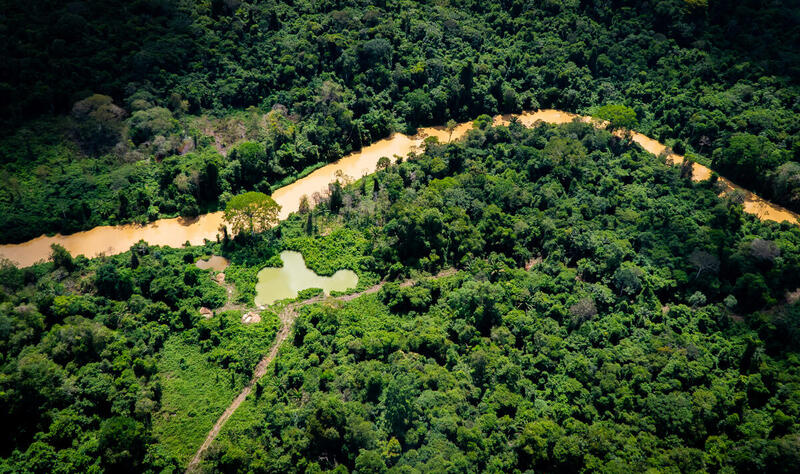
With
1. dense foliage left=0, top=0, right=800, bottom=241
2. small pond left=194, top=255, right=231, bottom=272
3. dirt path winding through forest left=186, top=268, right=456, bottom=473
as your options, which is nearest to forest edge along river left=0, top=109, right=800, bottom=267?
dense foliage left=0, top=0, right=800, bottom=241

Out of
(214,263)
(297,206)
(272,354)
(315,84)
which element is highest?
(315,84)

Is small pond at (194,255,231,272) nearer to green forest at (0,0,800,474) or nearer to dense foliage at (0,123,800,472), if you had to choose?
dense foliage at (0,123,800,472)

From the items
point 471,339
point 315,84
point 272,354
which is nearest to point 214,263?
point 272,354

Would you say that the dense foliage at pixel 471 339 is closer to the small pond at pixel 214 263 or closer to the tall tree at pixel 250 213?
the small pond at pixel 214 263

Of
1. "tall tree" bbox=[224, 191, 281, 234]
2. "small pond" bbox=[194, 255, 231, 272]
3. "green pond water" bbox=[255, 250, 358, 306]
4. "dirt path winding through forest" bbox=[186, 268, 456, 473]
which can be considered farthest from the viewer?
"tall tree" bbox=[224, 191, 281, 234]

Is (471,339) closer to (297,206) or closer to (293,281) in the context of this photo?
(293,281)
